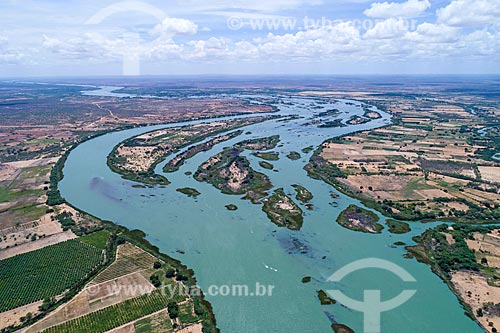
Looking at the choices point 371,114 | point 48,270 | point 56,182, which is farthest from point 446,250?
point 371,114

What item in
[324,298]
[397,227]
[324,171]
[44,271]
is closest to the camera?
[324,298]

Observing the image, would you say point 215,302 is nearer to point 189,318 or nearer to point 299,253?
point 189,318

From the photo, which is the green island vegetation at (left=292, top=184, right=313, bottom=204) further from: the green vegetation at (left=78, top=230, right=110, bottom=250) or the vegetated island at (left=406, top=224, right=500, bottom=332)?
the green vegetation at (left=78, top=230, right=110, bottom=250)

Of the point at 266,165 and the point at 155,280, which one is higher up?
the point at 266,165

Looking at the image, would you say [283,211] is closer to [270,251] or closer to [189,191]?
[270,251]

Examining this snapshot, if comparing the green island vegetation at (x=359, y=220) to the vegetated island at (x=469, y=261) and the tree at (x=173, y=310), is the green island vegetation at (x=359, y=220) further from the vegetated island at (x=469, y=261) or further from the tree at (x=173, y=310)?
the tree at (x=173, y=310)

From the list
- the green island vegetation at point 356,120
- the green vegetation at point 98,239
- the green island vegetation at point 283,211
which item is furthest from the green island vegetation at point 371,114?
the green vegetation at point 98,239

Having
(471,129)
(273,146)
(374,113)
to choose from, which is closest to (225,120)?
(273,146)
